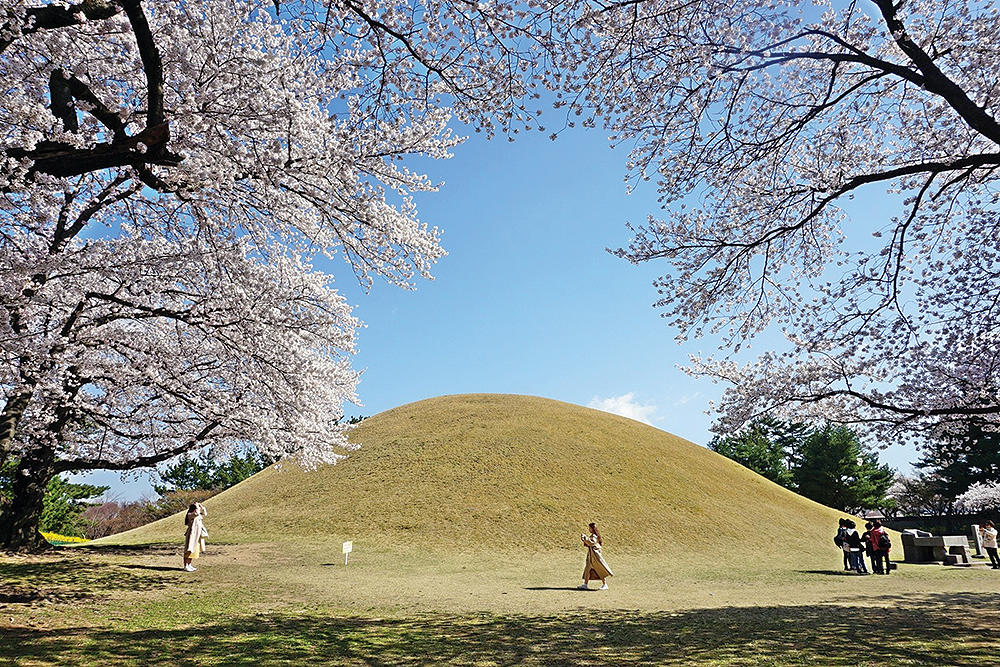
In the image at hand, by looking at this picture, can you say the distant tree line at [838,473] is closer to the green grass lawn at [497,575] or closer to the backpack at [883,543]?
the green grass lawn at [497,575]

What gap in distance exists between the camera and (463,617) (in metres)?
9.30

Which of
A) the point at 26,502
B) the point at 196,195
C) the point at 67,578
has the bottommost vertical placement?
the point at 67,578

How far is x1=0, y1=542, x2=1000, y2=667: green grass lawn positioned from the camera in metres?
6.39

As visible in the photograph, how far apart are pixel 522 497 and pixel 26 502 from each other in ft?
60.6

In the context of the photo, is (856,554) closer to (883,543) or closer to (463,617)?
(883,543)

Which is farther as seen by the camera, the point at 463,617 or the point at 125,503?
the point at 125,503

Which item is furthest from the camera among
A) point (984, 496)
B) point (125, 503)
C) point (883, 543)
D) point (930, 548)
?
point (125, 503)

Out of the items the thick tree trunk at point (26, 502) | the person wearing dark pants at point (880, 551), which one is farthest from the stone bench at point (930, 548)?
the thick tree trunk at point (26, 502)

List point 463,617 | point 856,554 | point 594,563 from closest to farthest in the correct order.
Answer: point 463,617 < point 594,563 < point 856,554

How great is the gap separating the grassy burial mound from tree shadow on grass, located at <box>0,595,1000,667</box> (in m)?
13.9

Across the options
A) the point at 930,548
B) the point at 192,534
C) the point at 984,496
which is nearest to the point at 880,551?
the point at 930,548

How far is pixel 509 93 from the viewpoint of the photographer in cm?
635

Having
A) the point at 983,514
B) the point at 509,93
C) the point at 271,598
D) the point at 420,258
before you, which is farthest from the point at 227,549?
the point at 983,514

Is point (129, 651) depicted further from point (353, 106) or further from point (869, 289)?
point (869, 289)
